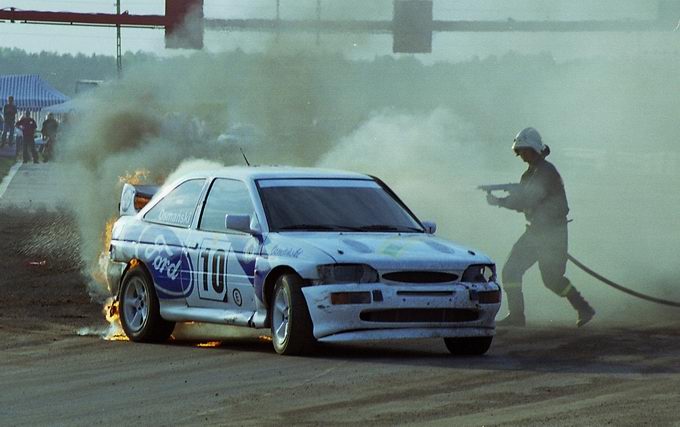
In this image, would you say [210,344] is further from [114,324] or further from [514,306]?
[514,306]

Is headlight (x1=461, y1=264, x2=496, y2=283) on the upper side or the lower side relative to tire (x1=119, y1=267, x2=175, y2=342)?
upper

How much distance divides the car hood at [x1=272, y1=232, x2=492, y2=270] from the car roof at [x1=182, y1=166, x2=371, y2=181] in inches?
35.4

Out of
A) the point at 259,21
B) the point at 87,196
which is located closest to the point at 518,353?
the point at 87,196

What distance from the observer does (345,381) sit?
34.1 feet

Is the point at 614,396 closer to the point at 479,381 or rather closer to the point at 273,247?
the point at 479,381

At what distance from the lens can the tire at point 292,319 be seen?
11609mm

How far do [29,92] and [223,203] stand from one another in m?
64.4

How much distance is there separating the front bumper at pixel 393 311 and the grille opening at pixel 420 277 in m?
0.05

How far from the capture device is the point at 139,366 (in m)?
11.6

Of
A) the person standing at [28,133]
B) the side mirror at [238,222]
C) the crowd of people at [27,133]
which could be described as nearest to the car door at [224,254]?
the side mirror at [238,222]

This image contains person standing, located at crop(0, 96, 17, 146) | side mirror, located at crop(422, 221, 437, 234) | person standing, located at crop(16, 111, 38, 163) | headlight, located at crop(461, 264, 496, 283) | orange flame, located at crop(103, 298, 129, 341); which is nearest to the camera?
headlight, located at crop(461, 264, 496, 283)

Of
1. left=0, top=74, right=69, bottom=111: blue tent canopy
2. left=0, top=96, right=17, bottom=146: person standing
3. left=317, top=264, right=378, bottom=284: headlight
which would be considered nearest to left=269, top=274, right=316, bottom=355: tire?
left=317, top=264, right=378, bottom=284: headlight

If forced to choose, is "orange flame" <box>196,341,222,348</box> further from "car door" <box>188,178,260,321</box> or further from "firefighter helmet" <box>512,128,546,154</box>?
"firefighter helmet" <box>512,128,546,154</box>

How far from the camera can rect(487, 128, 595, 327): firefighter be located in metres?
14.6
